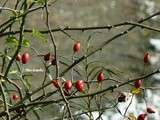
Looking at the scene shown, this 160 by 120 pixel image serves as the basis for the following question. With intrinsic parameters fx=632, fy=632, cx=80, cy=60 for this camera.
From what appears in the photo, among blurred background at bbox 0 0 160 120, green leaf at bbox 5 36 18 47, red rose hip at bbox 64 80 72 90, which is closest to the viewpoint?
red rose hip at bbox 64 80 72 90

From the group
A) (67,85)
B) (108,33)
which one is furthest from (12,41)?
(108,33)

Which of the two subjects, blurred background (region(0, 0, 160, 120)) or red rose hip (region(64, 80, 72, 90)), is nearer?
red rose hip (region(64, 80, 72, 90))

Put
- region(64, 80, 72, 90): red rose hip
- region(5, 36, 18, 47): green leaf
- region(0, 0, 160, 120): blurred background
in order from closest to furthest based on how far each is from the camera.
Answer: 1. region(64, 80, 72, 90): red rose hip
2. region(5, 36, 18, 47): green leaf
3. region(0, 0, 160, 120): blurred background

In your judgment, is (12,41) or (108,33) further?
(108,33)

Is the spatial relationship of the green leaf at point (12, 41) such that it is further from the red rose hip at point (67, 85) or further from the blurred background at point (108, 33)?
the blurred background at point (108, 33)

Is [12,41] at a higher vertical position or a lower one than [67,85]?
higher

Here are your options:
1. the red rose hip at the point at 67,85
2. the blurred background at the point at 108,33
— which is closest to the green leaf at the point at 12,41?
the red rose hip at the point at 67,85

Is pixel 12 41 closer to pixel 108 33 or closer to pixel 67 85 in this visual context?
pixel 67 85

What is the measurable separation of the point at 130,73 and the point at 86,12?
9.07ft

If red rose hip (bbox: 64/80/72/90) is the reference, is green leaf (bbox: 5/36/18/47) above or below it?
above

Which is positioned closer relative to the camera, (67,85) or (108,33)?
(67,85)

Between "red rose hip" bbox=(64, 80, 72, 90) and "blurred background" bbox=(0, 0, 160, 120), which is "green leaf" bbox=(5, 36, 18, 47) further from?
"blurred background" bbox=(0, 0, 160, 120)

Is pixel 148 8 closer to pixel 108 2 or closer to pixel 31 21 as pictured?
pixel 108 2

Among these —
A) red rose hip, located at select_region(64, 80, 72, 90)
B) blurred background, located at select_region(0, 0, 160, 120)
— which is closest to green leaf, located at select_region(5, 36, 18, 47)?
red rose hip, located at select_region(64, 80, 72, 90)
